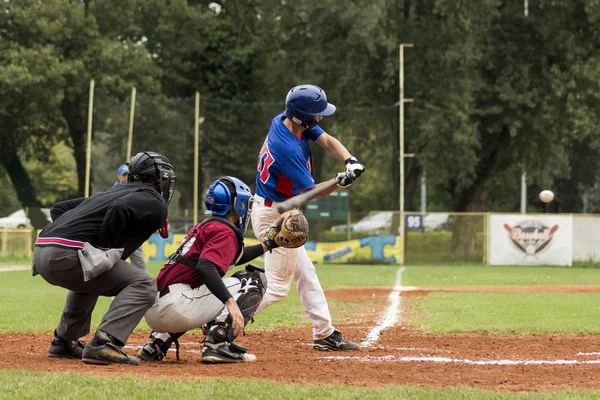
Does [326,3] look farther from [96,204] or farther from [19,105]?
[96,204]

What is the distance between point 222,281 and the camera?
21.0ft

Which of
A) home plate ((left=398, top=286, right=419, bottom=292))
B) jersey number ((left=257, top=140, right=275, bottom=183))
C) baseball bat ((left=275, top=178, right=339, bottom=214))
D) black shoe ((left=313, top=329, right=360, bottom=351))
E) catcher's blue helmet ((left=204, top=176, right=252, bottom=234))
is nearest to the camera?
catcher's blue helmet ((left=204, top=176, right=252, bottom=234))

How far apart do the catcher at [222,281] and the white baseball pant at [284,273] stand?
1.78ft

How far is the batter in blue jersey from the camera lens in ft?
23.6

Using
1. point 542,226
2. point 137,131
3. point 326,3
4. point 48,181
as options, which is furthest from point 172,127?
point 48,181

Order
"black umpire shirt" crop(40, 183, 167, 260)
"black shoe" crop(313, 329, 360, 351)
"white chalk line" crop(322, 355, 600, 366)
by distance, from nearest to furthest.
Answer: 1. "black umpire shirt" crop(40, 183, 167, 260)
2. "white chalk line" crop(322, 355, 600, 366)
3. "black shoe" crop(313, 329, 360, 351)

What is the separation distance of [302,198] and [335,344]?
1.39 m

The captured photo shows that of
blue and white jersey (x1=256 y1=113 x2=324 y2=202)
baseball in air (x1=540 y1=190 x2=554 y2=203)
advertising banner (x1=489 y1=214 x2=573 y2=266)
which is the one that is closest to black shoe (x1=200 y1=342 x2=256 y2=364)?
blue and white jersey (x1=256 y1=113 x2=324 y2=202)

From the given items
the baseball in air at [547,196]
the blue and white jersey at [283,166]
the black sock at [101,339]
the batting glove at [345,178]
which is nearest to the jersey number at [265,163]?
the blue and white jersey at [283,166]

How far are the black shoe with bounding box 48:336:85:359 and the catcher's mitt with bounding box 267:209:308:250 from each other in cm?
163

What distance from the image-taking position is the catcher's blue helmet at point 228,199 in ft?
21.4

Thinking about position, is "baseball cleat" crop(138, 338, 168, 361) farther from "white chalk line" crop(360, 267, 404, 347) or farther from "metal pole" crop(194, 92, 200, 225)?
"metal pole" crop(194, 92, 200, 225)

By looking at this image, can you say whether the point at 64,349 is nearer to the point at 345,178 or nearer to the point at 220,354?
the point at 220,354

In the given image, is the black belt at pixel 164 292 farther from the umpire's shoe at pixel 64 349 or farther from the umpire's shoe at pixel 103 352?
the umpire's shoe at pixel 64 349
